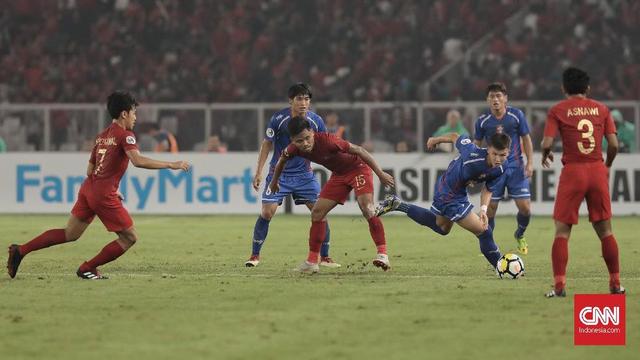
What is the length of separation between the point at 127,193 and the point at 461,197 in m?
11.9

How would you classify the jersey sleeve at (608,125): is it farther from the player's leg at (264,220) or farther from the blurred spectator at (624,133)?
the blurred spectator at (624,133)

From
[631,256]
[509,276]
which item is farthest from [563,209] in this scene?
[631,256]

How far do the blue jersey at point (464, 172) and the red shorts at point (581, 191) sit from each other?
1.89 metres

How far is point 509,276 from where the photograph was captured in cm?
1094

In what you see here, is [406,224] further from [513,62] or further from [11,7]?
[11,7]

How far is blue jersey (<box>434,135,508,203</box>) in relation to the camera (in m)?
11.3

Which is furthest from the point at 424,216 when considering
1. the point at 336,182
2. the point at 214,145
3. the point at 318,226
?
the point at 214,145

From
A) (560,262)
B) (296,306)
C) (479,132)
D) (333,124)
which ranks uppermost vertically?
(333,124)

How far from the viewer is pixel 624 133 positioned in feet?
73.8

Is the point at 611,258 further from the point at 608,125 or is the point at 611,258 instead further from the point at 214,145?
the point at 214,145

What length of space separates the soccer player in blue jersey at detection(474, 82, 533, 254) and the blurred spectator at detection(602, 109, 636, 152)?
7775mm

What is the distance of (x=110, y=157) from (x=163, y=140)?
42.1ft

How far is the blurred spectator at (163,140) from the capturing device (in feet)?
77.2

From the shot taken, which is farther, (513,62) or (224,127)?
(513,62)
